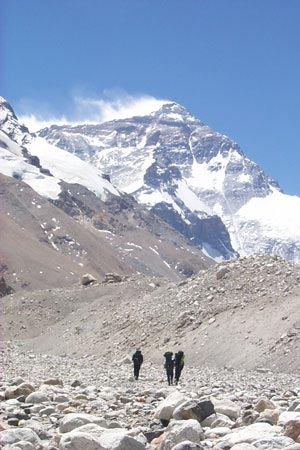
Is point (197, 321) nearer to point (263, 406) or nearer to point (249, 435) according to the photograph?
point (263, 406)

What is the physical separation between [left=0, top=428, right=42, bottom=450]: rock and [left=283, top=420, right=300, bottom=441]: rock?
13.5 ft

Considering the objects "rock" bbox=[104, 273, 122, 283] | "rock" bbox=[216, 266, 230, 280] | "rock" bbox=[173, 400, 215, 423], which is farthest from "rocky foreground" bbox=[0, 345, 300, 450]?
"rock" bbox=[104, 273, 122, 283]

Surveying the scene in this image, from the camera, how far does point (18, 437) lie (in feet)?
39.2

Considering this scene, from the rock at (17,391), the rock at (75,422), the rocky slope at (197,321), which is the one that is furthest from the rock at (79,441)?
the rocky slope at (197,321)

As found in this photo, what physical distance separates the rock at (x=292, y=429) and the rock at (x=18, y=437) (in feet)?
13.5

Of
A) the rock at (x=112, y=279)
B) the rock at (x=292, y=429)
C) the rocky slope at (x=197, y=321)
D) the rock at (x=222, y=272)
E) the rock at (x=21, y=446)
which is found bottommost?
the rock at (x=21, y=446)

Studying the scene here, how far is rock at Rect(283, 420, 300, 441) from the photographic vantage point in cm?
1208

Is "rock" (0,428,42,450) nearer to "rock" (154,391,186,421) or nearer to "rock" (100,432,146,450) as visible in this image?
"rock" (100,432,146,450)

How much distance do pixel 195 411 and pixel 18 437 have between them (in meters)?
4.54

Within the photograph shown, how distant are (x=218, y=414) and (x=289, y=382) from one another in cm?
1344

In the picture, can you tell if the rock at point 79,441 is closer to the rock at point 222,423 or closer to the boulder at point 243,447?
the boulder at point 243,447

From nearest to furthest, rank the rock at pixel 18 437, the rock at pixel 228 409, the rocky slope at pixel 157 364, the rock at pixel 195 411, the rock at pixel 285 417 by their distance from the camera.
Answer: the rock at pixel 18 437
the rocky slope at pixel 157 364
the rock at pixel 285 417
the rock at pixel 195 411
the rock at pixel 228 409

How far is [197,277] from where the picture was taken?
5691 centimetres

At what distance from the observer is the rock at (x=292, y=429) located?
1208 cm
